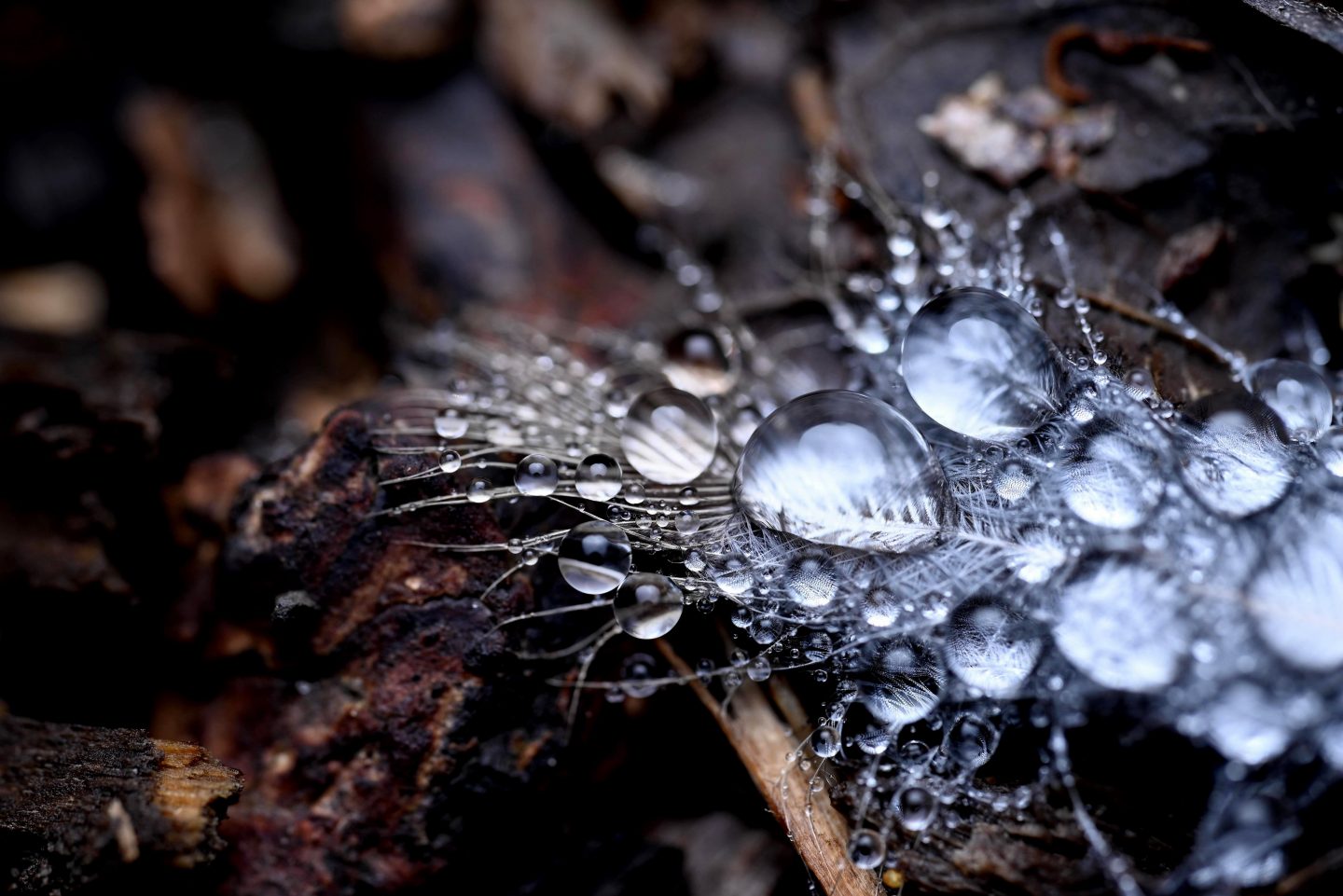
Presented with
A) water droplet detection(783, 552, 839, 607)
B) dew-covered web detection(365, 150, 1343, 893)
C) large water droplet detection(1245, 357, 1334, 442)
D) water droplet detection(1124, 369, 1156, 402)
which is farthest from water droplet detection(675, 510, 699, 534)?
large water droplet detection(1245, 357, 1334, 442)

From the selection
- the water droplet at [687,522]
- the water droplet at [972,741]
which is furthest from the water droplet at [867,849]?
the water droplet at [687,522]

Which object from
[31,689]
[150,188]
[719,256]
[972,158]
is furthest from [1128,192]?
[150,188]

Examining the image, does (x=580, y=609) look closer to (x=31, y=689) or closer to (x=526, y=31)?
(x=31, y=689)

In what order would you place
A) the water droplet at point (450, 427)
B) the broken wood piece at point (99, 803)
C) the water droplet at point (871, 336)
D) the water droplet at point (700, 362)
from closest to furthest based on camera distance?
1. the broken wood piece at point (99, 803)
2. the water droplet at point (450, 427)
3. the water droplet at point (871, 336)
4. the water droplet at point (700, 362)

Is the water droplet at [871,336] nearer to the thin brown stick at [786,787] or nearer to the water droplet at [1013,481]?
the water droplet at [1013,481]

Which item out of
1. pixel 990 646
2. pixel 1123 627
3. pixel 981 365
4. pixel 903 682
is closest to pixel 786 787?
pixel 903 682
